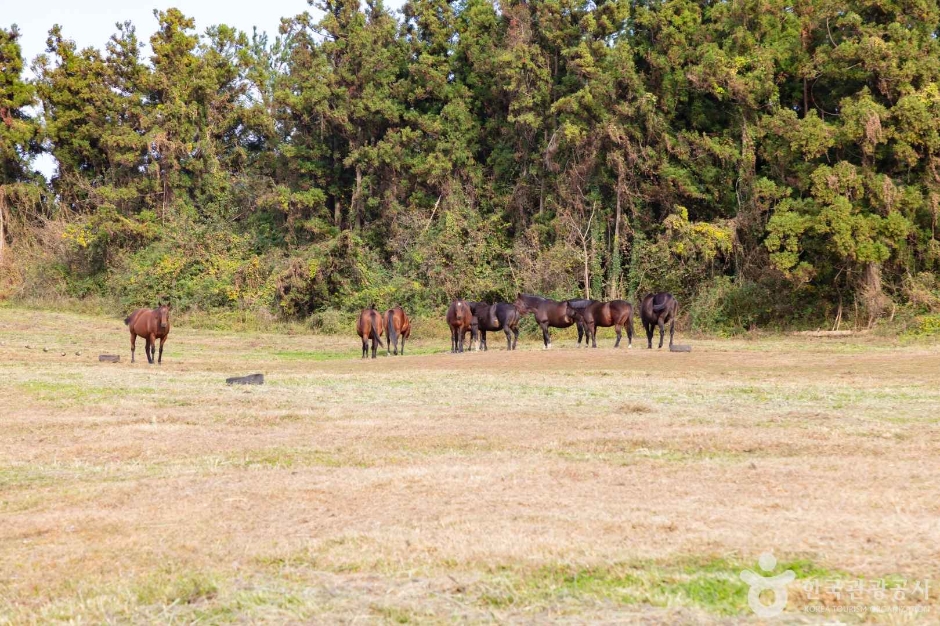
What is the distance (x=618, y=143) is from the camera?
36.6m

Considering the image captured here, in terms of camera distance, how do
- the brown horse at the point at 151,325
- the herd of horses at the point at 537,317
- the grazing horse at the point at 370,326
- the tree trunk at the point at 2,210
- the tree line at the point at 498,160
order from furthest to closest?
the tree trunk at the point at 2,210 < the tree line at the point at 498,160 < the herd of horses at the point at 537,317 < the grazing horse at the point at 370,326 < the brown horse at the point at 151,325

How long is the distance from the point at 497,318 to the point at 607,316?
3285 mm

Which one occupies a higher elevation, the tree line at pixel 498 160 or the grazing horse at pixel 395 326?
the tree line at pixel 498 160

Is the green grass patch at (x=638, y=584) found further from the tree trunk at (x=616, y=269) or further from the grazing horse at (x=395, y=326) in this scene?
the tree trunk at (x=616, y=269)

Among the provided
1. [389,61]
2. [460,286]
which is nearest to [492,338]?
[460,286]

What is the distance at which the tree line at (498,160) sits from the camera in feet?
104

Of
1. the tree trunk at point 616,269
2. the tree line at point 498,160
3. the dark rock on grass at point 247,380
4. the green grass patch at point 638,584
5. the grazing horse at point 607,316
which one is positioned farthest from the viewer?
the tree trunk at point 616,269

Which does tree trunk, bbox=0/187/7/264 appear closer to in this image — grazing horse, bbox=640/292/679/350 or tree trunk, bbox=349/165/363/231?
tree trunk, bbox=349/165/363/231

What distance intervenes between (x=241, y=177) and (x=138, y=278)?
7521 mm

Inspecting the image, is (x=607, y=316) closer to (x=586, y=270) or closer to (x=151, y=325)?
(x=586, y=270)

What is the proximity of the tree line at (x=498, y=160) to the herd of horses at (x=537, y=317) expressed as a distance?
578 centimetres

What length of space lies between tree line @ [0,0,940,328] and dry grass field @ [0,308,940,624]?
18.0 meters

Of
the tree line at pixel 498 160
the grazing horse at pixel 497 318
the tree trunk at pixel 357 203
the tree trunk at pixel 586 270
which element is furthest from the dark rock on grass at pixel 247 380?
the tree trunk at pixel 357 203

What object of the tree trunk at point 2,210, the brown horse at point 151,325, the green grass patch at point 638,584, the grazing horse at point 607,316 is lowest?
the green grass patch at point 638,584
